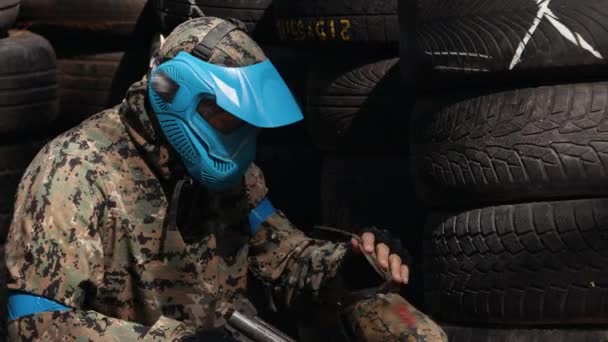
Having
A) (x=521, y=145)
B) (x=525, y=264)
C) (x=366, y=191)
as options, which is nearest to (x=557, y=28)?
(x=521, y=145)

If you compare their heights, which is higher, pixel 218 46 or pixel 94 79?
pixel 218 46

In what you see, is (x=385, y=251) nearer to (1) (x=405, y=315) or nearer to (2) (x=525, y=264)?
(1) (x=405, y=315)

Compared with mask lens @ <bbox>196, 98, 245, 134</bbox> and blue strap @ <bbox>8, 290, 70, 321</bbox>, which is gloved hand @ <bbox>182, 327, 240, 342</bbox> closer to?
blue strap @ <bbox>8, 290, 70, 321</bbox>

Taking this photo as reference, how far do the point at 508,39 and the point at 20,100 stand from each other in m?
2.36

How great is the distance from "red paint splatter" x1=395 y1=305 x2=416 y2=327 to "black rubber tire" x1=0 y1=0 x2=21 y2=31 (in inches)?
109

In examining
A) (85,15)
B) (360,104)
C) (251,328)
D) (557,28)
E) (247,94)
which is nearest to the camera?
(251,328)

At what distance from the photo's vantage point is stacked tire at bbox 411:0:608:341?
12.5 feet

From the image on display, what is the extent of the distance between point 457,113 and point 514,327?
2.10ft

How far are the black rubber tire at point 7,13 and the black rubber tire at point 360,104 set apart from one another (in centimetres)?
149

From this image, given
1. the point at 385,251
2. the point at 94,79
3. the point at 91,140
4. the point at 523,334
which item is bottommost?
the point at 523,334

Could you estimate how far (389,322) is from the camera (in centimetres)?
336

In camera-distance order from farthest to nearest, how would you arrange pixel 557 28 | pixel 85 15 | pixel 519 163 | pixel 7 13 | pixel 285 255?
1. pixel 85 15
2. pixel 7 13
3. pixel 519 163
4. pixel 557 28
5. pixel 285 255

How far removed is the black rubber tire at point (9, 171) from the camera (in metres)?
5.46

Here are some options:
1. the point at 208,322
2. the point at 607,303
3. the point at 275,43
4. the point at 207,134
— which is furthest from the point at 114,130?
the point at 275,43
